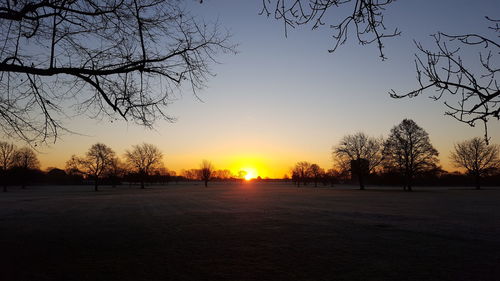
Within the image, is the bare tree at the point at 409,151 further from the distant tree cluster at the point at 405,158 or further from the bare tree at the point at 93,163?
the bare tree at the point at 93,163

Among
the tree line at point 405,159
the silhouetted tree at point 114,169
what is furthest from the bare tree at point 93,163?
the tree line at point 405,159

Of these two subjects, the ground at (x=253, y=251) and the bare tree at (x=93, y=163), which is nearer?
the ground at (x=253, y=251)

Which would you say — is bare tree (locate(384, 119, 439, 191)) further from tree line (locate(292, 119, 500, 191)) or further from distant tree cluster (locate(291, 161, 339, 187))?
distant tree cluster (locate(291, 161, 339, 187))

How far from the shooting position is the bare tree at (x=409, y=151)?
2064 inches

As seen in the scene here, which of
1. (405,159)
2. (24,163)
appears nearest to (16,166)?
(24,163)

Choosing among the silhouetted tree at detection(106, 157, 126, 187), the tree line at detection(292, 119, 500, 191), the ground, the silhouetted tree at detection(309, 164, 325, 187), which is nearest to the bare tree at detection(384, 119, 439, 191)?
the tree line at detection(292, 119, 500, 191)

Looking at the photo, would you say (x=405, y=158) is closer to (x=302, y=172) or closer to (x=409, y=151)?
(x=409, y=151)

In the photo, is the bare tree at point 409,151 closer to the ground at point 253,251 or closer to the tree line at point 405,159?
the tree line at point 405,159

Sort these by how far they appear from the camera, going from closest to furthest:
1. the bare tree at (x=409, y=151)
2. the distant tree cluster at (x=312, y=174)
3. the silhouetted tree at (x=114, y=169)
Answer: the bare tree at (x=409, y=151) < the silhouetted tree at (x=114, y=169) < the distant tree cluster at (x=312, y=174)

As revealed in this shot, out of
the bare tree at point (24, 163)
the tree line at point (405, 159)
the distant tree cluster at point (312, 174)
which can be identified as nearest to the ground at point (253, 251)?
A: the tree line at point (405, 159)

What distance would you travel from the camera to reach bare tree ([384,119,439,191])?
52438 millimetres

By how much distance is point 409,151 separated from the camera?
5331 cm

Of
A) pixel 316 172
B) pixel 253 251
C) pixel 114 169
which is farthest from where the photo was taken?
pixel 316 172

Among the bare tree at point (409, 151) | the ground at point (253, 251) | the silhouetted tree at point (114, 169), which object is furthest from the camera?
the silhouetted tree at point (114, 169)
